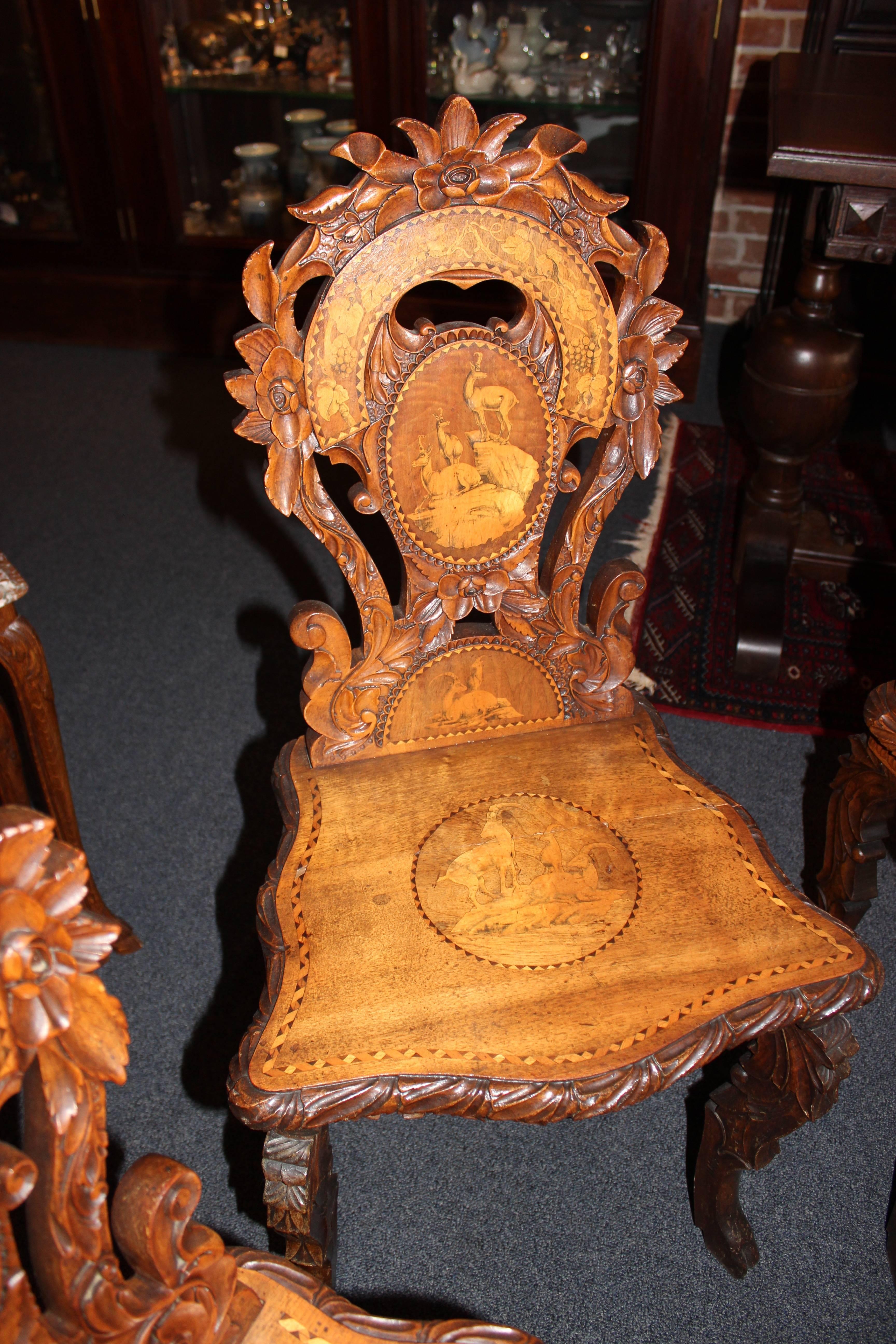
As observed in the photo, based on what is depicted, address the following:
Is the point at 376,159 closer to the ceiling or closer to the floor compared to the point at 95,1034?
closer to the ceiling

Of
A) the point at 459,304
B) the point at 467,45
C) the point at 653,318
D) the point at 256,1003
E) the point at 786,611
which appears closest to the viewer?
the point at 653,318

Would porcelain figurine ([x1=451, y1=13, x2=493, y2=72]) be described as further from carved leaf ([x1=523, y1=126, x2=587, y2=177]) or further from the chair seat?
the chair seat

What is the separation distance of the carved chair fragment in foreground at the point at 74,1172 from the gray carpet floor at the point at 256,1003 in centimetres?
62

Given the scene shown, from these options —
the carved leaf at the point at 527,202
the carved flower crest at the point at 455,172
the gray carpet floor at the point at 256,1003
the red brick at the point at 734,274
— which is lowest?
the gray carpet floor at the point at 256,1003

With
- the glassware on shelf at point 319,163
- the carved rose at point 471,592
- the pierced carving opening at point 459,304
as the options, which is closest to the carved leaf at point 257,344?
the carved rose at point 471,592

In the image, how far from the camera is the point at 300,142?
336 centimetres

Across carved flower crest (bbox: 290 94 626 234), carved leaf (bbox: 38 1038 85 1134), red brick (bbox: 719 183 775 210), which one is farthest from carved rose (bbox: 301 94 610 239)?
red brick (bbox: 719 183 775 210)

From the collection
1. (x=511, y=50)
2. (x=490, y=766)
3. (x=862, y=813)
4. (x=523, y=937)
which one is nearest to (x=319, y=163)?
(x=511, y=50)

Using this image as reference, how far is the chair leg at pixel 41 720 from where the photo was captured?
140 cm

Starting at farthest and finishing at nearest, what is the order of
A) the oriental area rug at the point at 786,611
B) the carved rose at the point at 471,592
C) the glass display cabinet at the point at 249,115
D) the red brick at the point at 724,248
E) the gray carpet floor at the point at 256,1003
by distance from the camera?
the red brick at the point at 724,248
the glass display cabinet at the point at 249,115
the oriental area rug at the point at 786,611
the gray carpet floor at the point at 256,1003
the carved rose at the point at 471,592

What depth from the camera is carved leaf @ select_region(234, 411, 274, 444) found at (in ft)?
3.50

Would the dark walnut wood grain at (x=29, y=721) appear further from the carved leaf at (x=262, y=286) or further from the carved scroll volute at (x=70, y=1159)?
the carved scroll volute at (x=70, y=1159)

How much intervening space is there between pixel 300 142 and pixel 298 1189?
3.16 metres

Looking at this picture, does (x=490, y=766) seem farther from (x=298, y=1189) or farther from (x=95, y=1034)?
(x=95, y=1034)
